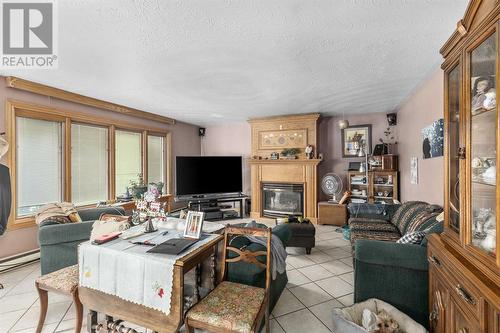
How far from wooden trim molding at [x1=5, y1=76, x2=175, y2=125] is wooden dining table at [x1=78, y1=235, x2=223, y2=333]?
9.58ft

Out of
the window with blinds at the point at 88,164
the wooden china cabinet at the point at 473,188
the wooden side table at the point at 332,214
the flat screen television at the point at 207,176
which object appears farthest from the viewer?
the flat screen television at the point at 207,176

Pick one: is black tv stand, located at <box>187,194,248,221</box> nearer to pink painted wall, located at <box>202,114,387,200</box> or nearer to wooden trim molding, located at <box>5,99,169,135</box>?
pink painted wall, located at <box>202,114,387,200</box>

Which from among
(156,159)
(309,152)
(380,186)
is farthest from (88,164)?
(380,186)

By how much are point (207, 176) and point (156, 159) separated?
1296 mm

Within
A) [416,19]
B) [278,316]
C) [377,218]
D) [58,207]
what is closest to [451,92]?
[416,19]

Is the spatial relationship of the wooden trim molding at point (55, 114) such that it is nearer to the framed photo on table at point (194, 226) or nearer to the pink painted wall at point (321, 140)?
the pink painted wall at point (321, 140)

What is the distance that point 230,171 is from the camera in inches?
222

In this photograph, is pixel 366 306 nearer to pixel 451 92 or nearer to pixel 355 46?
pixel 451 92

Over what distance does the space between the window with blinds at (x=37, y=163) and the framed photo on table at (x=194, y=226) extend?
2908 millimetres

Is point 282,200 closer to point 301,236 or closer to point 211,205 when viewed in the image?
point 211,205

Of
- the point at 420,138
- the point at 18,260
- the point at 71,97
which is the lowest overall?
the point at 18,260

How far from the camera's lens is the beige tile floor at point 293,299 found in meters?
1.96

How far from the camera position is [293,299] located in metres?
2.35

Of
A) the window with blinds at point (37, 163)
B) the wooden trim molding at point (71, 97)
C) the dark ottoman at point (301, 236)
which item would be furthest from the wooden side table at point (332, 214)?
the window with blinds at point (37, 163)
